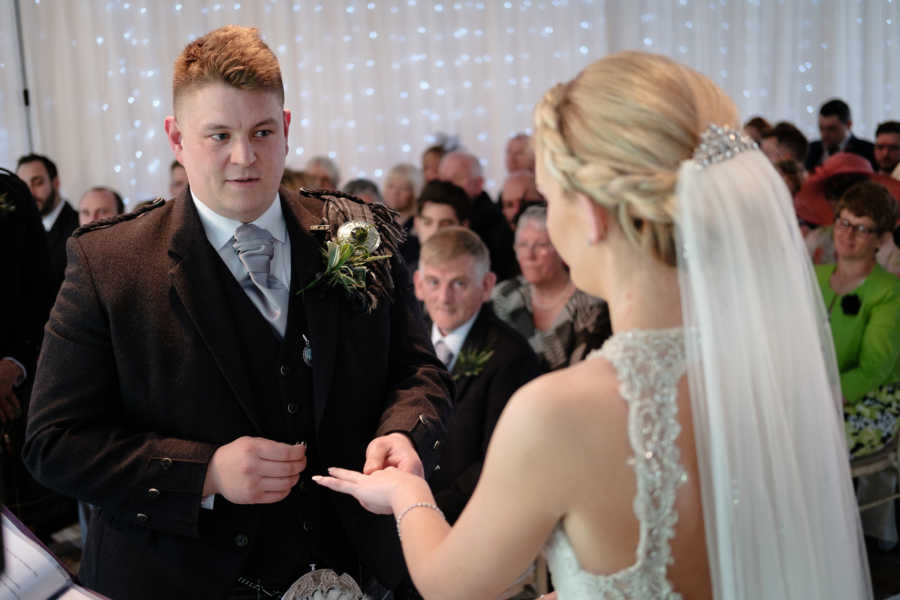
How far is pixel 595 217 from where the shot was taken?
150 cm

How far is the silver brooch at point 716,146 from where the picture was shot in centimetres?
148

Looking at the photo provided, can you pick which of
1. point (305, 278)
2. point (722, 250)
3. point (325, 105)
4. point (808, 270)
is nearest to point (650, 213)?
point (722, 250)

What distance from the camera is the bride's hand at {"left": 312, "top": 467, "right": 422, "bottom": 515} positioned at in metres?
1.79

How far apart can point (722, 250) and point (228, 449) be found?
3.37ft

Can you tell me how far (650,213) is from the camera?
146 centimetres

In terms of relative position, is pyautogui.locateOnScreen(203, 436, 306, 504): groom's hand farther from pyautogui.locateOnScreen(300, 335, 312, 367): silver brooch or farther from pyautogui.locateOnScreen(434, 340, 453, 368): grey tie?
pyautogui.locateOnScreen(434, 340, 453, 368): grey tie

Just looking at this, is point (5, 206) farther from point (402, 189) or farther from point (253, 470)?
point (402, 189)

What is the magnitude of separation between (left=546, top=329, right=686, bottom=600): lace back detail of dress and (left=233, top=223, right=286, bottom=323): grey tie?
2.79 ft

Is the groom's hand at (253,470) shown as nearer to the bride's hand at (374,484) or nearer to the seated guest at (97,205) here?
the bride's hand at (374,484)

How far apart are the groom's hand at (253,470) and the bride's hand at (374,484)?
0.11 m

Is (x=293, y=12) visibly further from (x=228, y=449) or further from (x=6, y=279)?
(x=228, y=449)

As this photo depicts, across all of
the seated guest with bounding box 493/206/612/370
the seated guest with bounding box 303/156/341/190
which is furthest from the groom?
the seated guest with bounding box 303/156/341/190

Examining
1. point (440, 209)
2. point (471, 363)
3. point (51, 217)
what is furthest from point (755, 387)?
point (51, 217)

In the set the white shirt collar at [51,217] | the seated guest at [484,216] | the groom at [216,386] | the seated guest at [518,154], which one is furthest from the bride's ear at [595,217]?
the seated guest at [518,154]
